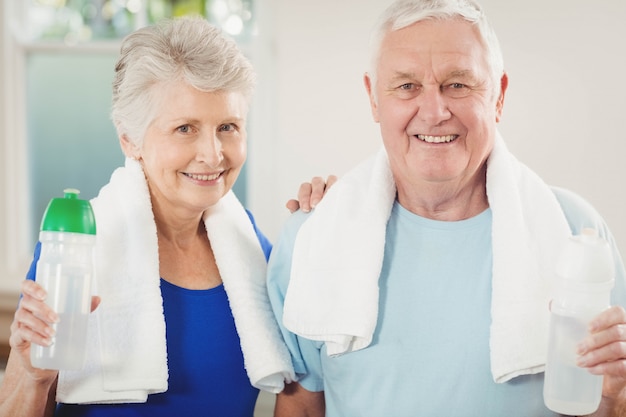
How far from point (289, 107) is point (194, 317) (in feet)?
3.46

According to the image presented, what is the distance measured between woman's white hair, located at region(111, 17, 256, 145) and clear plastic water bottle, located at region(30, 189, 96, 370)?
0.28 m

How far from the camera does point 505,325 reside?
1.20m

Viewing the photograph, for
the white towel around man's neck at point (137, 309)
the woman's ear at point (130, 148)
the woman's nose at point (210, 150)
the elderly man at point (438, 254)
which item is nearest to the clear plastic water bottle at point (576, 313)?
the elderly man at point (438, 254)

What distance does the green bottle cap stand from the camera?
1.13m

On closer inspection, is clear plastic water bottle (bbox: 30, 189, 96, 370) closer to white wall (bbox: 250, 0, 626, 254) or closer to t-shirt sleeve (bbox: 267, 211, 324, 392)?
t-shirt sleeve (bbox: 267, 211, 324, 392)

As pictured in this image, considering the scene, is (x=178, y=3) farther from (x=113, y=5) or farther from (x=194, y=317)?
(x=194, y=317)

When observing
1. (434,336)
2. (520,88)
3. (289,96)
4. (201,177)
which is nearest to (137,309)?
(201,177)

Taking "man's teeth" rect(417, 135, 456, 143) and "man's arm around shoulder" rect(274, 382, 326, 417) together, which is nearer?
"man's teeth" rect(417, 135, 456, 143)

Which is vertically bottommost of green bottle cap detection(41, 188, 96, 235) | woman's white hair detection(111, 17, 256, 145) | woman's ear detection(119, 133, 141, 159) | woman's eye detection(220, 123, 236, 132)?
green bottle cap detection(41, 188, 96, 235)

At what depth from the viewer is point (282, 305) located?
1.44 metres

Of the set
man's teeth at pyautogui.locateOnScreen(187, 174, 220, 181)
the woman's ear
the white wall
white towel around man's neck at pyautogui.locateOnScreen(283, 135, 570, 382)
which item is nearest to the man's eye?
white towel around man's neck at pyautogui.locateOnScreen(283, 135, 570, 382)

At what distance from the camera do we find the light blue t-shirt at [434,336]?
1249mm

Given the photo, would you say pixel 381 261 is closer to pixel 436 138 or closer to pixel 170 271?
pixel 436 138

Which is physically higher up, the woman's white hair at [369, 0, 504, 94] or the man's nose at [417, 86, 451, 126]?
the woman's white hair at [369, 0, 504, 94]
